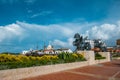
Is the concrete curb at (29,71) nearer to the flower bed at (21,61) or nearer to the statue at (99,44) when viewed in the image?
the flower bed at (21,61)

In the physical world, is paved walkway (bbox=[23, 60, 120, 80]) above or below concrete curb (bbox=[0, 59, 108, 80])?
below

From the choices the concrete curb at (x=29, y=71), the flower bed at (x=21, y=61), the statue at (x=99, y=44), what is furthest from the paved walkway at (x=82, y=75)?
the statue at (x=99, y=44)

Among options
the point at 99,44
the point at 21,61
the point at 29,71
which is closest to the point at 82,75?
the point at 29,71

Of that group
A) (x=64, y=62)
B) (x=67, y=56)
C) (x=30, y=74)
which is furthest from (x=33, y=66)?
(x=67, y=56)

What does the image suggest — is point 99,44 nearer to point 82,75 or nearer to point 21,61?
point 82,75

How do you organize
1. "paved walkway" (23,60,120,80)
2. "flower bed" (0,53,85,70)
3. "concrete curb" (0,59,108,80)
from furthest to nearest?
"paved walkway" (23,60,120,80), "flower bed" (0,53,85,70), "concrete curb" (0,59,108,80)

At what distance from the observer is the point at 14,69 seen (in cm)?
1498

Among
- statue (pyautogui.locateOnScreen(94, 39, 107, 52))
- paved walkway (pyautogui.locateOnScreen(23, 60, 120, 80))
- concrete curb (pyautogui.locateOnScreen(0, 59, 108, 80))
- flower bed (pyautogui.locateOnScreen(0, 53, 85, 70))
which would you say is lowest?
paved walkway (pyautogui.locateOnScreen(23, 60, 120, 80))

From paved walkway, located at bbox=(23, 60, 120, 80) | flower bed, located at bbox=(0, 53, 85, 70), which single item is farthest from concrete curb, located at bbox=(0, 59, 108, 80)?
paved walkway, located at bbox=(23, 60, 120, 80)

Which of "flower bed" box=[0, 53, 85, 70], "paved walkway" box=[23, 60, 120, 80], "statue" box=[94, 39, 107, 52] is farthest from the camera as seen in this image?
"statue" box=[94, 39, 107, 52]

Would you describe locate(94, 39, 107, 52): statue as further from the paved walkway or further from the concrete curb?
the paved walkway

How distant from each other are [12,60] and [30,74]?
1898 mm

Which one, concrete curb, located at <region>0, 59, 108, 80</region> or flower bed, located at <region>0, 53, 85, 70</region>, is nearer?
concrete curb, located at <region>0, 59, 108, 80</region>

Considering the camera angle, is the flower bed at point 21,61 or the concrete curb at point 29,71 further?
the flower bed at point 21,61
